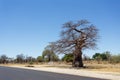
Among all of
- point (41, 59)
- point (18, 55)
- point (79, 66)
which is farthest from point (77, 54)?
point (18, 55)

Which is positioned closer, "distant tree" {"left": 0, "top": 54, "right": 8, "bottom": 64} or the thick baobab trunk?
the thick baobab trunk

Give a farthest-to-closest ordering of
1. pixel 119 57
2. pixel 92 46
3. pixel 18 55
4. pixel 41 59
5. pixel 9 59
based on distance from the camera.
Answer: pixel 9 59
pixel 18 55
pixel 41 59
pixel 119 57
pixel 92 46

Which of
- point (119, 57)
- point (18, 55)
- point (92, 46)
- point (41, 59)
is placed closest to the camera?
point (92, 46)

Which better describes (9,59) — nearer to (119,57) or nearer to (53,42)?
(119,57)

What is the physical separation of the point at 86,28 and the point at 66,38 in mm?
4582

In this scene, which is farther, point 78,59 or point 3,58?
point 3,58

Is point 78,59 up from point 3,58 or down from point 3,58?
down

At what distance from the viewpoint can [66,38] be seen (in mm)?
55219

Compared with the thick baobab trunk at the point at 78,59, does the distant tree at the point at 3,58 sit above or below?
above

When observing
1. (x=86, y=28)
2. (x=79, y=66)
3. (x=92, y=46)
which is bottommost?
(x=79, y=66)

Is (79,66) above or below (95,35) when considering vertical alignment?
below

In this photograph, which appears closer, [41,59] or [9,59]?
[41,59]

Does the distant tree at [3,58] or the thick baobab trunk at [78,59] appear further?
the distant tree at [3,58]

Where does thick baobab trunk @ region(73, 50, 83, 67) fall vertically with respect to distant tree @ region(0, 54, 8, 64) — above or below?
below
